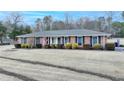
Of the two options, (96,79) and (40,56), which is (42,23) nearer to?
(40,56)

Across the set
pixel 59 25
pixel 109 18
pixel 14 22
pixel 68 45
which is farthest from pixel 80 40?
pixel 14 22

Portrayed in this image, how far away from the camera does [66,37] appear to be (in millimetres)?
8633

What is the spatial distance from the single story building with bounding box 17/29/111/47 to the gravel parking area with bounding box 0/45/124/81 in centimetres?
12

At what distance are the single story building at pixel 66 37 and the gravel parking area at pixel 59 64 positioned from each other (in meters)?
0.12

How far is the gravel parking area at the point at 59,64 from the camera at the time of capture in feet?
27.8

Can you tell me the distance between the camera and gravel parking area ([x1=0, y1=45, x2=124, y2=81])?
8.48 metres

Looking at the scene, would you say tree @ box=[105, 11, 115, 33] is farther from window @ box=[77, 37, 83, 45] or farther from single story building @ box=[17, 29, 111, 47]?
window @ box=[77, 37, 83, 45]

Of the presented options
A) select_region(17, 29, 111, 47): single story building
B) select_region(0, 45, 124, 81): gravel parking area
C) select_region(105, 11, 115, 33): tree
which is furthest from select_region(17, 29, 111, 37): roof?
select_region(0, 45, 124, 81): gravel parking area

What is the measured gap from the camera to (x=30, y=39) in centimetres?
870
